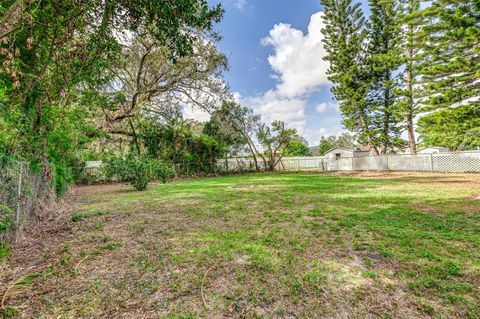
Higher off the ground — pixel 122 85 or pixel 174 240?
pixel 122 85

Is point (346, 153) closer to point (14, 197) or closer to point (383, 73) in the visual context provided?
point (383, 73)

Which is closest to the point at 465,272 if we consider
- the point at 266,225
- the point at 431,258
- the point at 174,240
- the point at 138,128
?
the point at 431,258

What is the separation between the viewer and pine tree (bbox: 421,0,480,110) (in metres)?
9.71

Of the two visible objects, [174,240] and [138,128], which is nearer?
[174,240]

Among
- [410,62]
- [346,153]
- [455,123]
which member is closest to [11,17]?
[455,123]

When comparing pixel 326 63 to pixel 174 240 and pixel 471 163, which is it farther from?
pixel 174 240

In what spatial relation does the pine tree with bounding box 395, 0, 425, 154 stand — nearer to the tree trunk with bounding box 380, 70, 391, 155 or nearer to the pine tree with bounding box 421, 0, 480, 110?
the pine tree with bounding box 421, 0, 480, 110

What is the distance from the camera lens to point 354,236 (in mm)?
2904

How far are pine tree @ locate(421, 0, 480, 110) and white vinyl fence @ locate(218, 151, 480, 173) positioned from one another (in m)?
2.72

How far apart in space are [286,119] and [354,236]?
1648 centimetres

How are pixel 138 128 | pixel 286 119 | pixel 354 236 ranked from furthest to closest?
pixel 286 119 → pixel 138 128 → pixel 354 236

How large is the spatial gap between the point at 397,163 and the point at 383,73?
7.92 metres

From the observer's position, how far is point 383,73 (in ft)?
57.1

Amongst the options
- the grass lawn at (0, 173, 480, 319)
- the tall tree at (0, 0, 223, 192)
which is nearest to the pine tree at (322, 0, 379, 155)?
the grass lawn at (0, 173, 480, 319)
